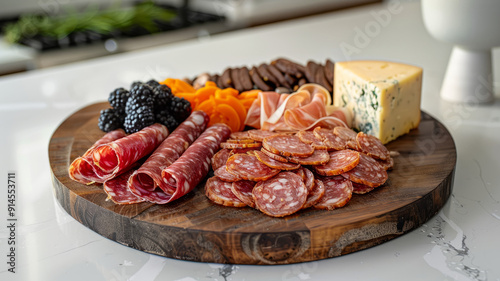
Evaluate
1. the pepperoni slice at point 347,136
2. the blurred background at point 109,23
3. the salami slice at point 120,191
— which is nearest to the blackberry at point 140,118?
the salami slice at point 120,191

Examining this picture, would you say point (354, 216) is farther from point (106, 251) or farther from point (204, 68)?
point (204, 68)

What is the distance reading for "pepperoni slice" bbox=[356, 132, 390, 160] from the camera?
1.49 m

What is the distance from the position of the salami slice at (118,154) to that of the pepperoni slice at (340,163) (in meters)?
0.50

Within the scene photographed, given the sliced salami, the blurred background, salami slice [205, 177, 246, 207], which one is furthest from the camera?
the blurred background

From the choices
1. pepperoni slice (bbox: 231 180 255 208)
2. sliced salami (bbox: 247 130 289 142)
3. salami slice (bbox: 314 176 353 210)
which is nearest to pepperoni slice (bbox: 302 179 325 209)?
salami slice (bbox: 314 176 353 210)

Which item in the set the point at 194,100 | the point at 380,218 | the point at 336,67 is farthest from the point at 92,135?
the point at 380,218

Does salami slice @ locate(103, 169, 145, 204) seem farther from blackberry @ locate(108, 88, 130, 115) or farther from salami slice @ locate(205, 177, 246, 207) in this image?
blackberry @ locate(108, 88, 130, 115)

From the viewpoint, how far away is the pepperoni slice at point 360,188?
53.4 inches

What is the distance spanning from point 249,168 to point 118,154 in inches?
14.0

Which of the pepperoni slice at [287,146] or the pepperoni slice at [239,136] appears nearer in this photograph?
the pepperoni slice at [287,146]

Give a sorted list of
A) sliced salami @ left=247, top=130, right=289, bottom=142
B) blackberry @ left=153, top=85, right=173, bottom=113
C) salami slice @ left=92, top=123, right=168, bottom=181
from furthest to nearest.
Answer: blackberry @ left=153, top=85, right=173, bottom=113 → sliced salami @ left=247, top=130, right=289, bottom=142 → salami slice @ left=92, top=123, right=168, bottom=181

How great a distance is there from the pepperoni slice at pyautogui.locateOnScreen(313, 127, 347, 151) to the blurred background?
2.34 meters

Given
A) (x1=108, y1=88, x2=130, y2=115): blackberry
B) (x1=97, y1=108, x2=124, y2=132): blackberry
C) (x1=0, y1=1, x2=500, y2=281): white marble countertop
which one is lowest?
(x1=0, y1=1, x2=500, y2=281): white marble countertop

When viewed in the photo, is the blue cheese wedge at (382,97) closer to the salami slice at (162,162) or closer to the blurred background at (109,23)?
the salami slice at (162,162)
